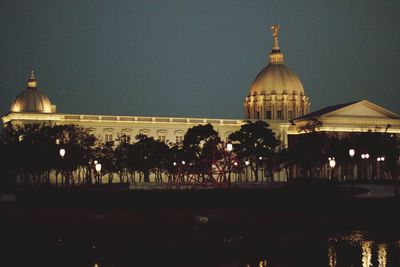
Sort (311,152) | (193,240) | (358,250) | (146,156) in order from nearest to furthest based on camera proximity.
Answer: (358,250) → (193,240) → (311,152) → (146,156)

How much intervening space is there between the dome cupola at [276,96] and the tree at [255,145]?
45438 mm

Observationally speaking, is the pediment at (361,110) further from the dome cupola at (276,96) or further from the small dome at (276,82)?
the small dome at (276,82)

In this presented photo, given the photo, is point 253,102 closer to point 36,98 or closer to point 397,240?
point 36,98

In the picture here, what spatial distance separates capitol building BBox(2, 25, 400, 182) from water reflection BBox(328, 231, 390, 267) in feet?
316

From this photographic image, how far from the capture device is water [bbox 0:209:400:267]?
84.8ft

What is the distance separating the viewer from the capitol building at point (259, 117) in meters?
133

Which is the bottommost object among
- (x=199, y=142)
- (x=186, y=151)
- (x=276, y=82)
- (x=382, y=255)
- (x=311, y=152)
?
(x=382, y=255)

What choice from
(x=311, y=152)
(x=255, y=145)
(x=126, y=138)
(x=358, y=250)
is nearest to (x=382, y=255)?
(x=358, y=250)

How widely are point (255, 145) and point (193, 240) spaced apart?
9050cm

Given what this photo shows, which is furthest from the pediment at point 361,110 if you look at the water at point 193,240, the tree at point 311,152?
the water at point 193,240

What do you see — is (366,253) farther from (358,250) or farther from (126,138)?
(126,138)

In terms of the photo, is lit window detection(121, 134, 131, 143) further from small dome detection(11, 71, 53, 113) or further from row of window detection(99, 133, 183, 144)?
small dome detection(11, 71, 53, 113)

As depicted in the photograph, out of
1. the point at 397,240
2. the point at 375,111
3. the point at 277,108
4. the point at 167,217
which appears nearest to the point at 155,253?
the point at 397,240

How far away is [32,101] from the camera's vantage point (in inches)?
5212
